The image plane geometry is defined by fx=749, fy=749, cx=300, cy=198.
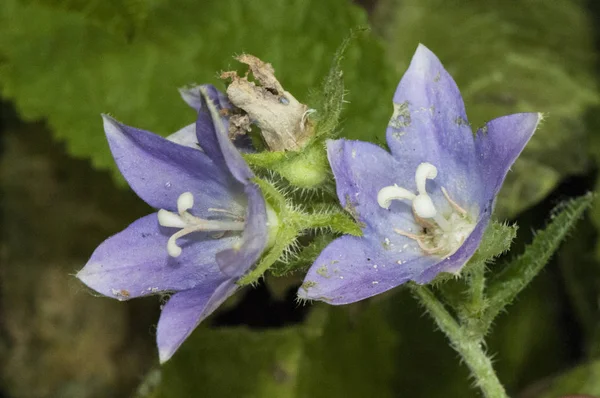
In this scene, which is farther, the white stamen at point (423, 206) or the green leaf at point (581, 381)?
the green leaf at point (581, 381)

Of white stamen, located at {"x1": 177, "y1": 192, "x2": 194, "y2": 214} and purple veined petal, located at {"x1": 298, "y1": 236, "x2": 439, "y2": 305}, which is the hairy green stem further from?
white stamen, located at {"x1": 177, "y1": 192, "x2": 194, "y2": 214}

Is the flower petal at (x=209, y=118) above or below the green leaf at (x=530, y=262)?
above

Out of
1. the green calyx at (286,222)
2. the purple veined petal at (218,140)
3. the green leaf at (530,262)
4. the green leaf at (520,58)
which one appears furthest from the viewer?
the green leaf at (520,58)

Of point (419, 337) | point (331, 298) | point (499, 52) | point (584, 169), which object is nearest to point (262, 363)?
point (419, 337)

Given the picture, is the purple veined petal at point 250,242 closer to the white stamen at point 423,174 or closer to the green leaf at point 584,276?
the white stamen at point 423,174

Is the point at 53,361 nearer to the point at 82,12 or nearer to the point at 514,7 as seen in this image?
the point at 82,12

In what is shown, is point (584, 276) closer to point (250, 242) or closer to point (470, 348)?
point (470, 348)

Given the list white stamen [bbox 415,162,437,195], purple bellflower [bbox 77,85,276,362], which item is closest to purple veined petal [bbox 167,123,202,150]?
purple bellflower [bbox 77,85,276,362]

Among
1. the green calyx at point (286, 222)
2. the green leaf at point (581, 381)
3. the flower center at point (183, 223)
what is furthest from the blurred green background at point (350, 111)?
the green calyx at point (286, 222)
